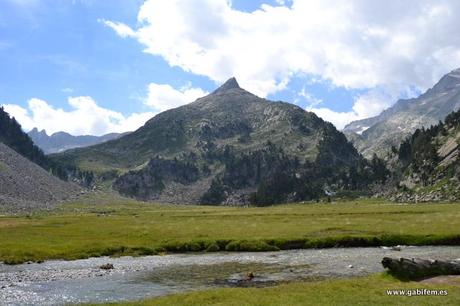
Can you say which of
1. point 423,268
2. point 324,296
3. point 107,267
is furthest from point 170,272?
point 423,268

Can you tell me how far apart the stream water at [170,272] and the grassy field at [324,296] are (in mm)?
6783

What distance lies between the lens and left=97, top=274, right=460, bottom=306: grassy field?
3306 centimetres

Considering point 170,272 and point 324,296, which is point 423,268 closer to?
point 324,296

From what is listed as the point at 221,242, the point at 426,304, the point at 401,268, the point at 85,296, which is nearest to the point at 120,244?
the point at 221,242

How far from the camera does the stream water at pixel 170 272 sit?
4431cm

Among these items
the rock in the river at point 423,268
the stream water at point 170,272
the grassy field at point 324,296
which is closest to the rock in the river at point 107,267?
the stream water at point 170,272

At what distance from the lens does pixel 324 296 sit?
35781mm

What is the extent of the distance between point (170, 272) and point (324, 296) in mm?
24549

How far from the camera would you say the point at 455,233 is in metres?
76.2

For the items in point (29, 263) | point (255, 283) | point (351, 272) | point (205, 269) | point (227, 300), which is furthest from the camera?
point (29, 263)

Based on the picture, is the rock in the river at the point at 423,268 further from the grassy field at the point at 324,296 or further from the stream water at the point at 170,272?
the stream water at the point at 170,272

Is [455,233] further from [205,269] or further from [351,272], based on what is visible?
[205,269]

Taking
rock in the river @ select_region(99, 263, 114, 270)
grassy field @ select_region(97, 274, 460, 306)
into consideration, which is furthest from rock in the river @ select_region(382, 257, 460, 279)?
rock in the river @ select_region(99, 263, 114, 270)

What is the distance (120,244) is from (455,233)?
55553 mm
